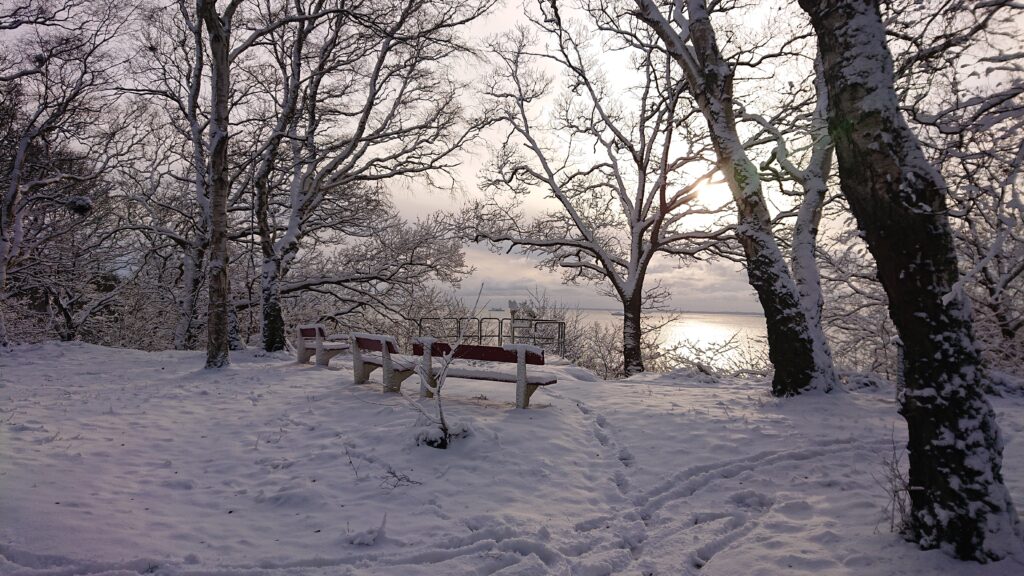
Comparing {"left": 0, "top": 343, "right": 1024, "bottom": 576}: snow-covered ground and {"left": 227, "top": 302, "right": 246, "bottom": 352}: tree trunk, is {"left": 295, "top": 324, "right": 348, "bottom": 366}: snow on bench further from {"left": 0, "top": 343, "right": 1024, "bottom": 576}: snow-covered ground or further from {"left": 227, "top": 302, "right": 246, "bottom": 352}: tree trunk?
{"left": 227, "top": 302, "right": 246, "bottom": 352}: tree trunk

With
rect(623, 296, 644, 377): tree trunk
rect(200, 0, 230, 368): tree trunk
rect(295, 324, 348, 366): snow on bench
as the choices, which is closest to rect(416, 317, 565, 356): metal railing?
rect(623, 296, 644, 377): tree trunk

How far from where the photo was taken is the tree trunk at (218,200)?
34.8ft

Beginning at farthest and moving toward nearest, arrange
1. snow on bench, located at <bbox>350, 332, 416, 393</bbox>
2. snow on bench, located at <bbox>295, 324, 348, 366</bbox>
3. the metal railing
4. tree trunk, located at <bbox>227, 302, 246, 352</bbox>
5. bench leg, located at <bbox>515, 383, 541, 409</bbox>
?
the metal railing, tree trunk, located at <bbox>227, 302, 246, 352</bbox>, snow on bench, located at <bbox>295, 324, 348, 366</bbox>, snow on bench, located at <bbox>350, 332, 416, 393</bbox>, bench leg, located at <bbox>515, 383, 541, 409</bbox>

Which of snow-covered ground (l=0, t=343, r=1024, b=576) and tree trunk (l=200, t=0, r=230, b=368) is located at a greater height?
tree trunk (l=200, t=0, r=230, b=368)

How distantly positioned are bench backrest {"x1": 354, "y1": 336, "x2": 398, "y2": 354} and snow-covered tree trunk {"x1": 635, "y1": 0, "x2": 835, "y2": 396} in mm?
5466

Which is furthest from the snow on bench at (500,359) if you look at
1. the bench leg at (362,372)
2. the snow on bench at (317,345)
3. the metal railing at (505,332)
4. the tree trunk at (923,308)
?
the metal railing at (505,332)

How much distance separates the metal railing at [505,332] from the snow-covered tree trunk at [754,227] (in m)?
6.79

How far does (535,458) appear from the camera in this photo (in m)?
5.20

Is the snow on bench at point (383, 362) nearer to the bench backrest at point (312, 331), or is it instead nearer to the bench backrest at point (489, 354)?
the bench backrest at point (489, 354)

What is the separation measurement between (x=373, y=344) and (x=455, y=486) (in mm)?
4056

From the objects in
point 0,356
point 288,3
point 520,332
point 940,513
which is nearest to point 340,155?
point 288,3

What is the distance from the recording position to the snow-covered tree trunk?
7625mm

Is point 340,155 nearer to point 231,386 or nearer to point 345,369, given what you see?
point 345,369

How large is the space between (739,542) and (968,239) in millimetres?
10984
